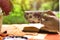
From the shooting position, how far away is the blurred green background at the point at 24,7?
1772mm

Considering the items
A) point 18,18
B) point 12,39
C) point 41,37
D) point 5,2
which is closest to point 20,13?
point 18,18

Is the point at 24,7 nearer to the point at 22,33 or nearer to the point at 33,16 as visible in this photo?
the point at 33,16

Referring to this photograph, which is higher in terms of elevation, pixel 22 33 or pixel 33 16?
pixel 33 16

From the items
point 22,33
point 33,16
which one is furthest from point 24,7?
point 22,33

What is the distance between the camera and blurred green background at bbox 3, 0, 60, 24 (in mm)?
1772

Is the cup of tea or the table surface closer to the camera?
the table surface

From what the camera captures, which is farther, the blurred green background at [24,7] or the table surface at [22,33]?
the blurred green background at [24,7]

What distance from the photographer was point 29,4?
1.78 metres

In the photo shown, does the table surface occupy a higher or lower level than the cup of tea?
lower

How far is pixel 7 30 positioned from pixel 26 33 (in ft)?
0.66

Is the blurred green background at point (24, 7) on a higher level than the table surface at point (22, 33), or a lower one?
higher

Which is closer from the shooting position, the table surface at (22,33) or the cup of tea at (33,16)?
the table surface at (22,33)

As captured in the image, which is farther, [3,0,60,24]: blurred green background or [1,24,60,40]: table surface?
[3,0,60,24]: blurred green background

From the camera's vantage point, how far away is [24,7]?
1788mm
